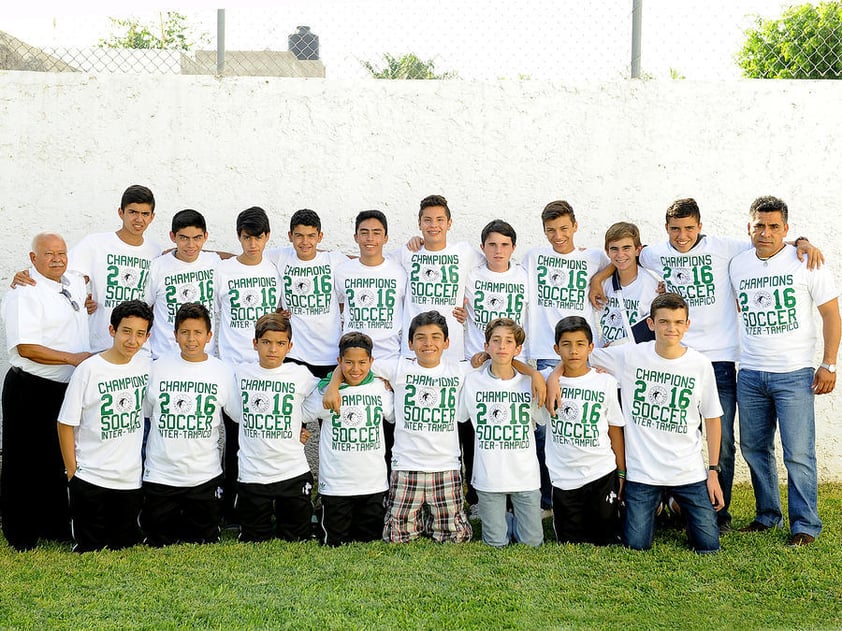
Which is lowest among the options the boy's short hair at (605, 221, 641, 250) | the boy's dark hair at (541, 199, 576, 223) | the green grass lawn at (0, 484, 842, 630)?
the green grass lawn at (0, 484, 842, 630)

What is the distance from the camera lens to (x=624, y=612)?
3.67m

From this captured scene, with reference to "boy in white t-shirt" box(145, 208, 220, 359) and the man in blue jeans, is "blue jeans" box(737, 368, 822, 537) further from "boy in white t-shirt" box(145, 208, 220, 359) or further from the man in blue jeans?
A: "boy in white t-shirt" box(145, 208, 220, 359)

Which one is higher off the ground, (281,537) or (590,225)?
(590,225)

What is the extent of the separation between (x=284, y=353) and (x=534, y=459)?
4.82 ft

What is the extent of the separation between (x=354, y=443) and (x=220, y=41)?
9.97ft

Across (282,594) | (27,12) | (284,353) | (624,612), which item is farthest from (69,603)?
(27,12)

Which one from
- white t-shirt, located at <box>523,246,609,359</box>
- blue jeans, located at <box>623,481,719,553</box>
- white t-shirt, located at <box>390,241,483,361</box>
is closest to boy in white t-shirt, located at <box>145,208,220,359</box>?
white t-shirt, located at <box>390,241,483,361</box>

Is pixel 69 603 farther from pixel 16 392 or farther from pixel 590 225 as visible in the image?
pixel 590 225

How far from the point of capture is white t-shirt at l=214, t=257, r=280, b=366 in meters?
5.02

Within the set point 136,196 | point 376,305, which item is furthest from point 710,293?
point 136,196

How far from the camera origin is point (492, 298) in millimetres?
5133

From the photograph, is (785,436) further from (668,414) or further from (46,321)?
(46,321)

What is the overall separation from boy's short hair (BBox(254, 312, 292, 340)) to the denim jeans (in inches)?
54.2

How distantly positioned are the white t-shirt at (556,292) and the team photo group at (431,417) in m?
0.27
